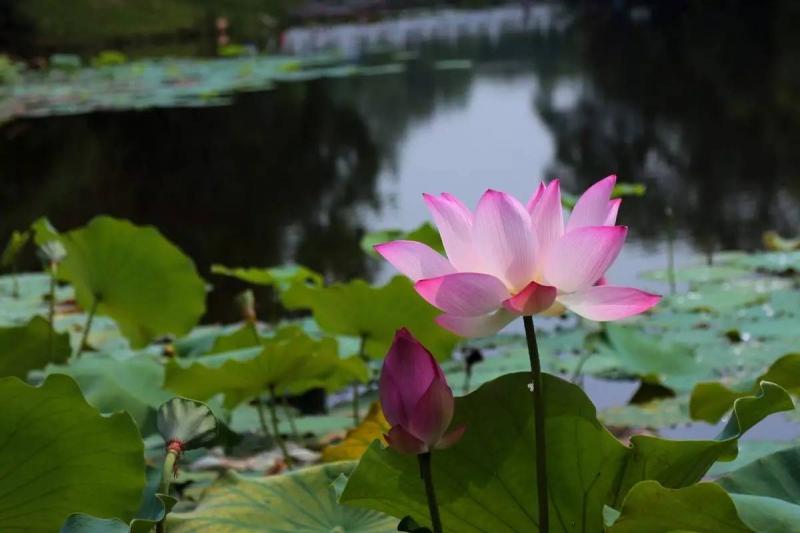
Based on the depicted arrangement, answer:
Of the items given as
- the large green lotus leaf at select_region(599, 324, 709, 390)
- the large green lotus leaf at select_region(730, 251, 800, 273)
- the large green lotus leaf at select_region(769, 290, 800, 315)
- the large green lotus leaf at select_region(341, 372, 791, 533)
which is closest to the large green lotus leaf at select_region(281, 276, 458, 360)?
the large green lotus leaf at select_region(599, 324, 709, 390)

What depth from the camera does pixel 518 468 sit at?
1.80 feet

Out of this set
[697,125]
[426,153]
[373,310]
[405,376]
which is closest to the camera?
[405,376]

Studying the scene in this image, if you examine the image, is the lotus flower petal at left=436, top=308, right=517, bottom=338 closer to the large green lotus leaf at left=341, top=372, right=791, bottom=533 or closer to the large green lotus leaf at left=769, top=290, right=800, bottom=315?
the large green lotus leaf at left=341, top=372, right=791, bottom=533

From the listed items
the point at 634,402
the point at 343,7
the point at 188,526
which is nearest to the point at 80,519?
the point at 188,526

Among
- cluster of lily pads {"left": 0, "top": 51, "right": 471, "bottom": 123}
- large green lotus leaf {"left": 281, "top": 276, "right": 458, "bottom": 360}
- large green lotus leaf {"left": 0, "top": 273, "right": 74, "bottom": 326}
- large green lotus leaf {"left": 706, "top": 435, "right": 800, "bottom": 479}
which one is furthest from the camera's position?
cluster of lily pads {"left": 0, "top": 51, "right": 471, "bottom": 123}

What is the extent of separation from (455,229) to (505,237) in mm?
24

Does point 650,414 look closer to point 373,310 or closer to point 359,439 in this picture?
point 373,310

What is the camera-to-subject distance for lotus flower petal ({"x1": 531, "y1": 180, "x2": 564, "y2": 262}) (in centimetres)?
48

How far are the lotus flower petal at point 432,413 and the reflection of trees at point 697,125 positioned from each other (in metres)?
2.58

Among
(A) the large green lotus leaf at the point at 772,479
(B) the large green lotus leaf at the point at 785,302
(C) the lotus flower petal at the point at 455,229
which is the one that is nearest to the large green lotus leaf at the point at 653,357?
(B) the large green lotus leaf at the point at 785,302

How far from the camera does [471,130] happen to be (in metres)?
5.88

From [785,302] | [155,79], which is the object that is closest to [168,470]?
[785,302]

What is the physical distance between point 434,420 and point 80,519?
17cm

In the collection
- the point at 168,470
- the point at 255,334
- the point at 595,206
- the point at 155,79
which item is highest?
the point at 595,206
